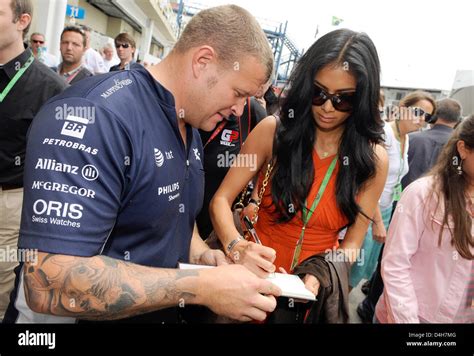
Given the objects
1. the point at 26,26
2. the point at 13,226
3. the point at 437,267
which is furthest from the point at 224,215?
the point at 26,26

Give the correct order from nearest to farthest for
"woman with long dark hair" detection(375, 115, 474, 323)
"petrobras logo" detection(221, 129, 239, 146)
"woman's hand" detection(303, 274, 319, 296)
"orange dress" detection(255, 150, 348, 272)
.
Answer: "woman's hand" detection(303, 274, 319, 296)
"woman with long dark hair" detection(375, 115, 474, 323)
"orange dress" detection(255, 150, 348, 272)
"petrobras logo" detection(221, 129, 239, 146)

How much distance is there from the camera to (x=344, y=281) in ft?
4.34

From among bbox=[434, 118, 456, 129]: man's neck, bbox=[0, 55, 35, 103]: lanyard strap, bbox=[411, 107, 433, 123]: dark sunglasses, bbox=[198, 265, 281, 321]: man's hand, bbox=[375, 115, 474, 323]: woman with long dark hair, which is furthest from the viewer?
bbox=[434, 118, 456, 129]: man's neck

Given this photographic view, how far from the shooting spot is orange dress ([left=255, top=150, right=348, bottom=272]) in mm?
1472

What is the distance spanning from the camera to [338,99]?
4.65ft

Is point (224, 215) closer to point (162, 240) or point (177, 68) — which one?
point (162, 240)

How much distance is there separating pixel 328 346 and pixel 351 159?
0.70 metres

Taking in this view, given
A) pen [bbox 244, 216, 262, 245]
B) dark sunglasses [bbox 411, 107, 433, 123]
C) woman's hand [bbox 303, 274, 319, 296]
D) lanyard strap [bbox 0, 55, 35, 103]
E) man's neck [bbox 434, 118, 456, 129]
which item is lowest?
woman's hand [bbox 303, 274, 319, 296]

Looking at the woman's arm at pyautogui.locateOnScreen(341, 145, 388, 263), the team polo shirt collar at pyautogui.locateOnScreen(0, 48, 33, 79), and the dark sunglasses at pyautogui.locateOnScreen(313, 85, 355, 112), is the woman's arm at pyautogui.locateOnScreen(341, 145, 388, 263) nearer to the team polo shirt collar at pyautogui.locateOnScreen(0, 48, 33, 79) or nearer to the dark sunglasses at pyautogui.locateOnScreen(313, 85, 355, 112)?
the dark sunglasses at pyautogui.locateOnScreen(313, 85, 355, 112)

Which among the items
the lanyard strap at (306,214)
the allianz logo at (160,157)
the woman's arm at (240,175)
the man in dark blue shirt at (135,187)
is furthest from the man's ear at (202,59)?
the lanyard strap at (306,214)

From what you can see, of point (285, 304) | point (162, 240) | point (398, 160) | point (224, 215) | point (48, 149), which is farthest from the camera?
point (398, 160)

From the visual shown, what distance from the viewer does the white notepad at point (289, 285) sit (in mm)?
1021

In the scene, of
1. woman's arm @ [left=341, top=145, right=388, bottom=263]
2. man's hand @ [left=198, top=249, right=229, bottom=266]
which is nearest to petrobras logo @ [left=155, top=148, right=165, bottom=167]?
man's hand @ [left=198, top=249, right=229, bottom=266]

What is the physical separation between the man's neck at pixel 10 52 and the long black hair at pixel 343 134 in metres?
1.29
